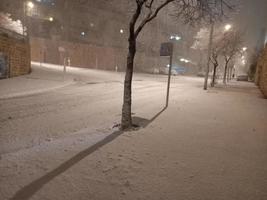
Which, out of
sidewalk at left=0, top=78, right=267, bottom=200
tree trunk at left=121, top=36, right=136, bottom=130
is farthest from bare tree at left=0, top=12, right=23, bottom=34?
sidewalk at left=0, top=78, right=267, bottom=200

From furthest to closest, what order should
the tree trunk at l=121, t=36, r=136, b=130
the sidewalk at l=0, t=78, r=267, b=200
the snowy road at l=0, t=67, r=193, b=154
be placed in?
the tree trunk at l=121, t=36, r=136, b=130, the snowy road at l=0, t=67, r=193, b=154, the sidewalk at l=0, t=78, r=267, b=200

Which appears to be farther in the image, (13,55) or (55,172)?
(13,55)

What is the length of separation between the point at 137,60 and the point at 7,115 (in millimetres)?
45027

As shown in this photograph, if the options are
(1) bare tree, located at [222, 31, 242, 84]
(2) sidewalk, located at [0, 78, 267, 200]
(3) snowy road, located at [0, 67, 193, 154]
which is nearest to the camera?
(2) sidewalk, located at [0, 78, 267, 200]

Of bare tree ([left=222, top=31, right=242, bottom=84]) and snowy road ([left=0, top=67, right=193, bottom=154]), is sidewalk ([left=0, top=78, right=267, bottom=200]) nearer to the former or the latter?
snowy road ([left=0, top=67, right=193, bottom=154])

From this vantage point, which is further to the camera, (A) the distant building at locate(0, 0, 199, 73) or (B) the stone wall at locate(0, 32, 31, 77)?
(A) the distant building at locate(0, 0, 199, 73)

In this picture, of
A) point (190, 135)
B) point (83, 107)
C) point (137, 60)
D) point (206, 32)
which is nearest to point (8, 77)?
point (83, 107)

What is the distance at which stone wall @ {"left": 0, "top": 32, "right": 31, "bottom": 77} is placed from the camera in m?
16.5

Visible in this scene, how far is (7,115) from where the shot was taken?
25.0ft

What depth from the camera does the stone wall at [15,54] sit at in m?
16.5

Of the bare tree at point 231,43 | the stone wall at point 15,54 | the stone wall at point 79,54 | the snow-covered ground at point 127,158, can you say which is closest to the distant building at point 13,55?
the stone wall at point 15,54

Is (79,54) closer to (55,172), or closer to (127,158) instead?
(127,158)

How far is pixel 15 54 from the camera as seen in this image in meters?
18.0

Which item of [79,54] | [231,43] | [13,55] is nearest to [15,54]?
[13,55]
